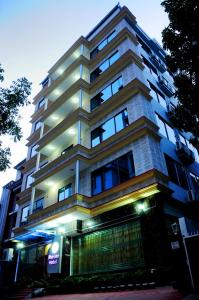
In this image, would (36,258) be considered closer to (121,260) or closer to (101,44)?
(121,260)

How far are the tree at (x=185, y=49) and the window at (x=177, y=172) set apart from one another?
536 cm

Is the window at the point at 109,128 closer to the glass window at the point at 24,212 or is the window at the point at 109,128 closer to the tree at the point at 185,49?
the tree at the point at 185,49

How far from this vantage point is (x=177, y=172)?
16.9 m

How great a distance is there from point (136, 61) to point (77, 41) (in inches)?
405

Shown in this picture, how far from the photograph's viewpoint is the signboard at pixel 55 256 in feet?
53.9

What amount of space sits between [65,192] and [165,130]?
9537 millimetres

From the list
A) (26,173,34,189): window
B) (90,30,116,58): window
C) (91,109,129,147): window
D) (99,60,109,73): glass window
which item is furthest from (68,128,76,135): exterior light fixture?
(90,30,116,58): window

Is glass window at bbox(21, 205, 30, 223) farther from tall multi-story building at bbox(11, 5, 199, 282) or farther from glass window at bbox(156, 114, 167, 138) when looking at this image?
glass window at bbox(156, 114, 167, 138)

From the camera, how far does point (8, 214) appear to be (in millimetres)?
29281

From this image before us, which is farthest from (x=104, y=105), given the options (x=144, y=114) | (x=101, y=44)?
(x=101, y=44)

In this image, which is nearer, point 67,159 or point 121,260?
point 121,260

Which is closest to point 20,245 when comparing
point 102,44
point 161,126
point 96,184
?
point 96,184

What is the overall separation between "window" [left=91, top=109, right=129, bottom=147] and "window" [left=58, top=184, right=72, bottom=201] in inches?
160

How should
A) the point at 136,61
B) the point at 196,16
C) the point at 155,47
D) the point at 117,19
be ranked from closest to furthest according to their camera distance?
the point at 196,16 → the point at 136,61 → the point at 117,19 → the point at 155,47
